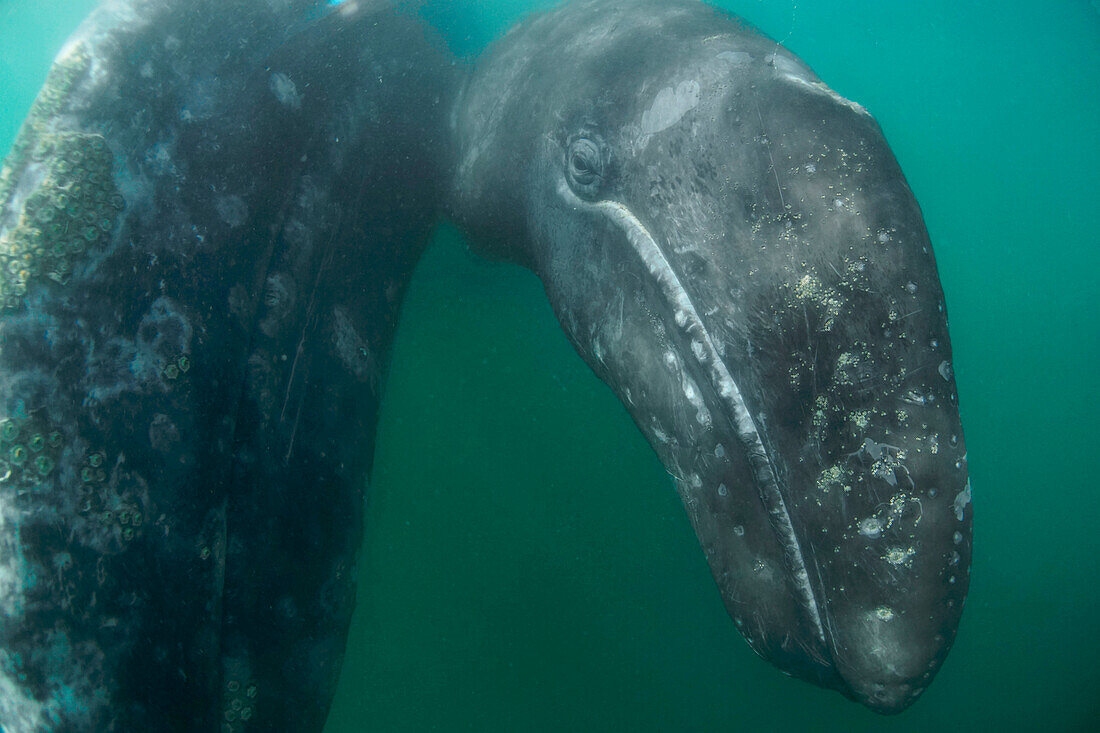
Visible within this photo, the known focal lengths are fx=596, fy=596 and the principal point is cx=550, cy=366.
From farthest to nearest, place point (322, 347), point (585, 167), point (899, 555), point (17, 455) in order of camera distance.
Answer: point (322, 347) < point (585, 167) < point (899, 555) < point (17, 455)

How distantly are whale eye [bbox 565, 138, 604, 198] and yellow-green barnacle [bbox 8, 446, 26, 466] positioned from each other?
319cm

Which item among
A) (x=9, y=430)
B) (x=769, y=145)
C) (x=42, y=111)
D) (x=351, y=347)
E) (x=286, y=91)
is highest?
(x=769, y=145)

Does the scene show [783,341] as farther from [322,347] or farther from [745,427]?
[322,347]

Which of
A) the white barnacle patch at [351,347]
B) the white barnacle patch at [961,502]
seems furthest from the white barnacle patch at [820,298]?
the white barnacle patch at [351,347]

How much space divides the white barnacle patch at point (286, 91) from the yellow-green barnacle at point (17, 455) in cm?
242

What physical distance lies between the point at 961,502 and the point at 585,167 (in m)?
2.77

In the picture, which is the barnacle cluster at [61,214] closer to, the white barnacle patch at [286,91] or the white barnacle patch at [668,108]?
the white barnacle patch at [286,91]

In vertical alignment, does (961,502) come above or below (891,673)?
above

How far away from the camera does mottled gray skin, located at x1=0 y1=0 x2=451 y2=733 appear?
2670 mm

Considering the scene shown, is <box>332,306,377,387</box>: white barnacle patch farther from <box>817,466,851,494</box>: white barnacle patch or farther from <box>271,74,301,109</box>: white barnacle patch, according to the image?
<box>817,466,851,494</box>: white barnacle patch

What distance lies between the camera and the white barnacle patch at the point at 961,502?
2838mm

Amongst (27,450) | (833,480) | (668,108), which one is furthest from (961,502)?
(27,450)

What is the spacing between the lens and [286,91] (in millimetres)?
3809

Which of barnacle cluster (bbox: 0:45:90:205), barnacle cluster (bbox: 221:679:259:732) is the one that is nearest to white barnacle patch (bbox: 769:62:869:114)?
barnacle cluster (bbox: 0:45:90:205)
